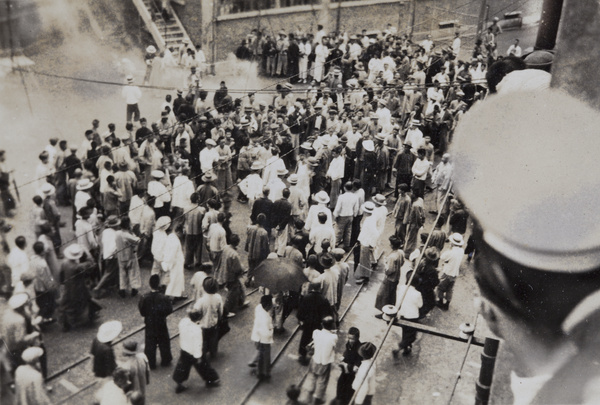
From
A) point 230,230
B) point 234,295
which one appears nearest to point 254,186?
point 230,230

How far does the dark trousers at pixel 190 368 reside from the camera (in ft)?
27.3

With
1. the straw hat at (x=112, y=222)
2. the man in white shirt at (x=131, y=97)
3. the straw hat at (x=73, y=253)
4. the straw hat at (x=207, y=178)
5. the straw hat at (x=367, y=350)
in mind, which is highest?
the man in white shirt at (x=131, y=97)

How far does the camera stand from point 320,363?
8102mm

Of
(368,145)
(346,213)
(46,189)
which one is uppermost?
(368,145)

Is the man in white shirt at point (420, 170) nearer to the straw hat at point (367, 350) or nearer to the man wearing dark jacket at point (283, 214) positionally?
the man wearing dark jacket at point (283, 214)

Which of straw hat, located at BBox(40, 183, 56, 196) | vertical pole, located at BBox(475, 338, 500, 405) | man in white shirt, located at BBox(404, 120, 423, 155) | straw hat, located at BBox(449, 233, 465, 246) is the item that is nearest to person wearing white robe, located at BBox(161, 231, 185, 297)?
straw hat, located at BBox(40, 183, 56, 196)

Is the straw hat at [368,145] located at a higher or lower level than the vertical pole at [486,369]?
higher

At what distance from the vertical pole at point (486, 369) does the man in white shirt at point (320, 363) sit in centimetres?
194

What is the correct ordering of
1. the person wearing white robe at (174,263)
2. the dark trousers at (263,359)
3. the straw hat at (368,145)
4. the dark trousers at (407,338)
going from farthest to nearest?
the straw hat at (368,145)
the person wearing white robe at (174,263)
the dark trousers at (407,338)
the dark trousers at (263,359)

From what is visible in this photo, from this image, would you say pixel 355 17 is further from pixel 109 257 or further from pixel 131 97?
pixel 109 257

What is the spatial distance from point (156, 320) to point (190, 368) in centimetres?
86

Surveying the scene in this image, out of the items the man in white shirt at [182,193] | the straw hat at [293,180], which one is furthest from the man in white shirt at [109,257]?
the straw hat at [293,180]

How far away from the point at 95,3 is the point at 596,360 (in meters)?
23.5

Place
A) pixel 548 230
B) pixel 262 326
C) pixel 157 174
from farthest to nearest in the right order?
pixel 157 174, pixel 262 326, pixel 548 230
